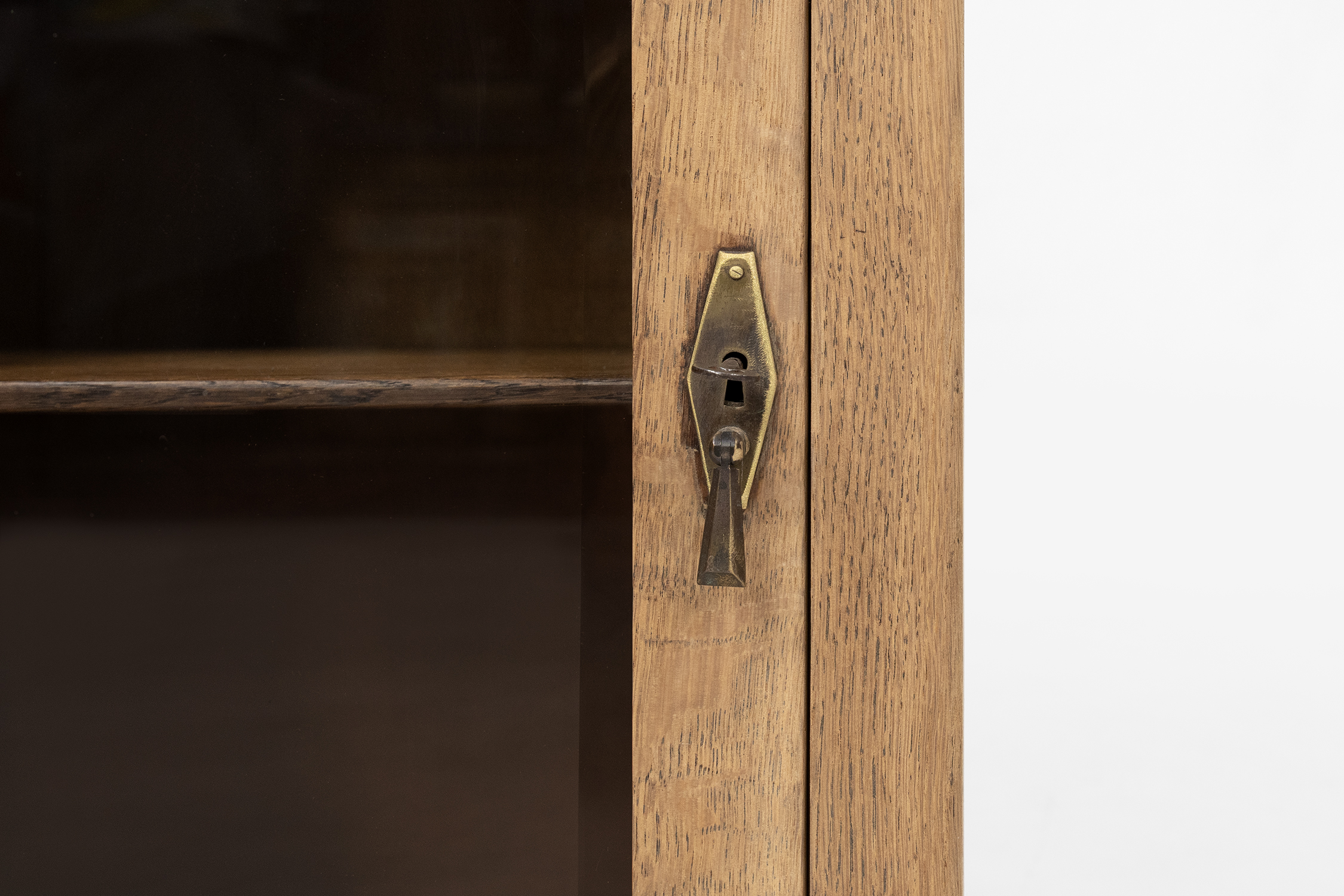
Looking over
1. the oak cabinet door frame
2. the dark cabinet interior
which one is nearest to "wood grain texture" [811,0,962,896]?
the oak cabinet door frame

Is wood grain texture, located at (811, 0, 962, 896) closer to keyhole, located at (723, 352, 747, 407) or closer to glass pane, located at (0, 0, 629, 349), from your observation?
keyhole, located at (723, 352, 747, 407)

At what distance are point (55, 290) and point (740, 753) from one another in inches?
14.2

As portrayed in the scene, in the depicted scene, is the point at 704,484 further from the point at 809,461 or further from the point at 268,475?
the point at 268,475

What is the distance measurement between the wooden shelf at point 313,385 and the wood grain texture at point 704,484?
48 mm

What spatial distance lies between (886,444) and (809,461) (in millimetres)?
27

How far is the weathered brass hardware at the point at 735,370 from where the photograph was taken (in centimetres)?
31

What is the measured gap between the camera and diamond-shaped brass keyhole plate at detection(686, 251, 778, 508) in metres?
0.31

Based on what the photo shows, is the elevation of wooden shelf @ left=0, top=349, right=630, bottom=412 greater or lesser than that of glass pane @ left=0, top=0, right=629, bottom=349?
lesser

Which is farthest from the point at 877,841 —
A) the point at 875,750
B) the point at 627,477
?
the point at 627,477

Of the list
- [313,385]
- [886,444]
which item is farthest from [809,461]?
[313,385]

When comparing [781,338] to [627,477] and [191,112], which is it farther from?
[191,112]

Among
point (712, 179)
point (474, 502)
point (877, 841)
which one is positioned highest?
point (712, 179)

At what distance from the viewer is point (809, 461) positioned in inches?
12.5

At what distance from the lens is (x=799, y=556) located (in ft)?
1.05
